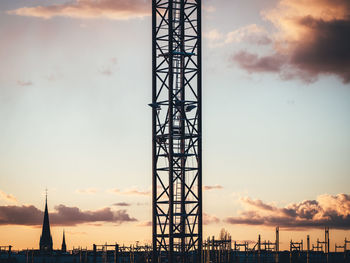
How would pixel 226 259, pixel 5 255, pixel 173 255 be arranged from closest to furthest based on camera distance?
pixel 173 255 < pixel 226 259 < pixel 5 255

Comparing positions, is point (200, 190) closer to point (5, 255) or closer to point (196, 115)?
point (196, 115)

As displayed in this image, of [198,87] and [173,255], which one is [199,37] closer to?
[198,87]

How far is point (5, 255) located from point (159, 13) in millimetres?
56694

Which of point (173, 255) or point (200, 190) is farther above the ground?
point (200, 190)

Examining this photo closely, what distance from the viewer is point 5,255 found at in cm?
10762

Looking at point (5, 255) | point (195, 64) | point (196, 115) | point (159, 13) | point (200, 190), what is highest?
point (159, 13)

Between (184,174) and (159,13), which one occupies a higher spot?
(159,13)

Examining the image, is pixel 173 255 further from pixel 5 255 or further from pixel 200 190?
pixel 5 255

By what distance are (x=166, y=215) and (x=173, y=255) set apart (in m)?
3.19

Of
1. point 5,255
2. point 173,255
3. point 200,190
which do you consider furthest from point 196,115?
point 5,255

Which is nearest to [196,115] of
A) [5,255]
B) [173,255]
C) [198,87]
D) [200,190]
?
[198,87]

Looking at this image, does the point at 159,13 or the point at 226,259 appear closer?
the point at 159,13

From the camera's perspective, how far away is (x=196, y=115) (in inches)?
2477

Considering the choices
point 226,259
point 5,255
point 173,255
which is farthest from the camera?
point 5,255
